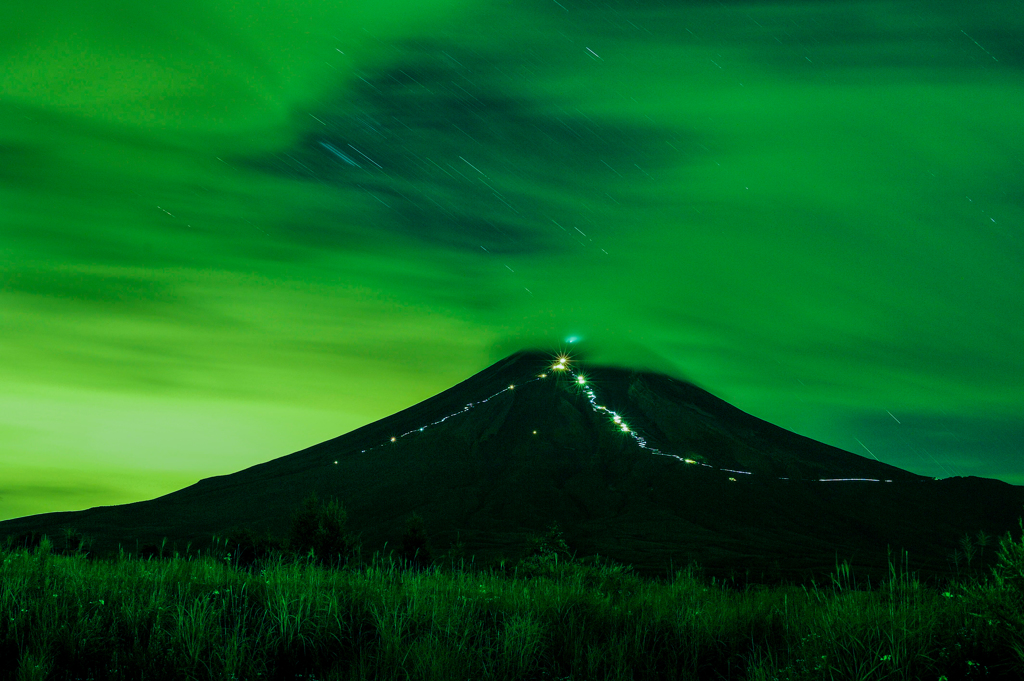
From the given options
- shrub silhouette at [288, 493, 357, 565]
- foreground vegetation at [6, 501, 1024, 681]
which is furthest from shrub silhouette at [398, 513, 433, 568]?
foreground vegetation at [6, 501, 1024, 681]

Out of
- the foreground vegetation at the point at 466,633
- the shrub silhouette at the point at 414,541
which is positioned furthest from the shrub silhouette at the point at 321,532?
the foreground vegetation at the point at 466,633

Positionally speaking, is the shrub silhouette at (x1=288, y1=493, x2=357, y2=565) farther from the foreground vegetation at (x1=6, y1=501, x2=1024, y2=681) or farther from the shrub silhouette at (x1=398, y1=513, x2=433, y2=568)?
the foreground vegetation at (x1=6, y1=501, x2=1024, y2=681)

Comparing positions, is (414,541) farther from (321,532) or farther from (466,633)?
(466,633)

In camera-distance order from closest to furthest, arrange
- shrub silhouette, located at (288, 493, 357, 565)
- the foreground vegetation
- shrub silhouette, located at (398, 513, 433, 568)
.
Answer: the foreground vegetation
shrub silhouette, located at (288, 493, 357, 565)
shrub silhouette, located at (398, 513, 433, 568)

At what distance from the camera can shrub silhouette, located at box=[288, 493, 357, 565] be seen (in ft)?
126

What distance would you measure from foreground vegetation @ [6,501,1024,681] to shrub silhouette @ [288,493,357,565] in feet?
98.9

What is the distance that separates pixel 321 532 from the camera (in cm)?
3903

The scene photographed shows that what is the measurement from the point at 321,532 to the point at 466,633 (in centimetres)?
3414

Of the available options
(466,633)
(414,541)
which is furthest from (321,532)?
(466,633)

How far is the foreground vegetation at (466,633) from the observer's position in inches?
249

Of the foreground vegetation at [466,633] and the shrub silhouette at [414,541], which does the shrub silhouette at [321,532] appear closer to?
the shrub silhouette at [414,541]

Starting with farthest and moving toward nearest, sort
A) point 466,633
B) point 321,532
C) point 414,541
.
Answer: point 414,541 < point 321,532 < point 466,633

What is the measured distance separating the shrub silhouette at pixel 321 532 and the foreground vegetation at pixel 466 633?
30139mm

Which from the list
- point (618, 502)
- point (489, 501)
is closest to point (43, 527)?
point (489, 501)
